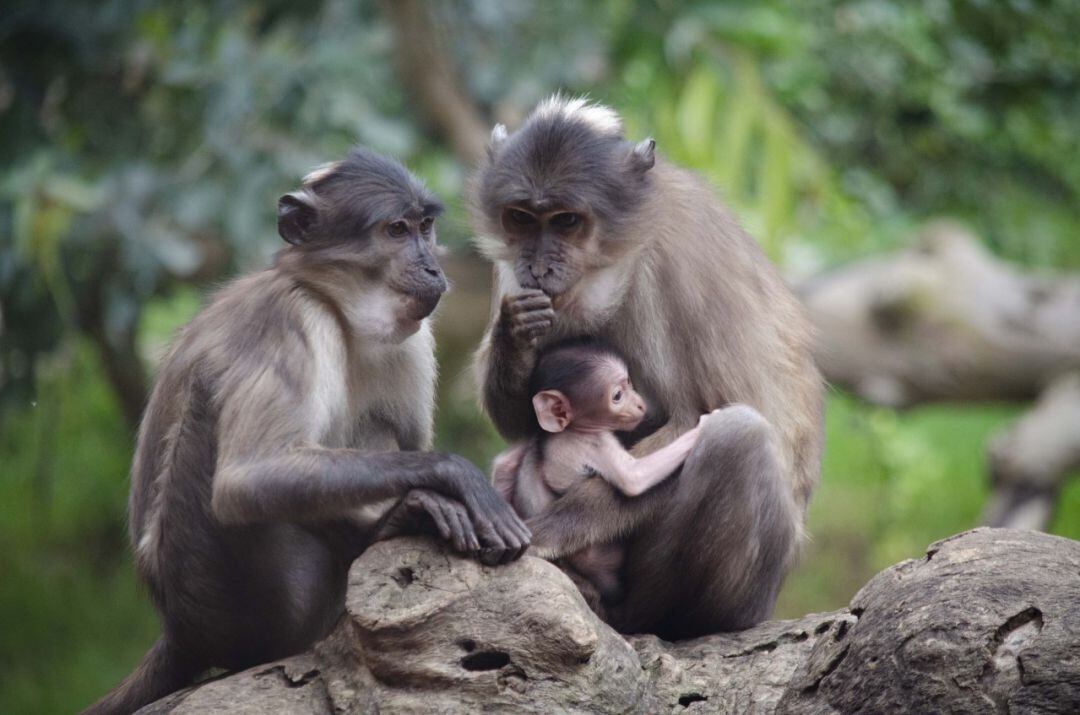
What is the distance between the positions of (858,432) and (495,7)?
17.6ft

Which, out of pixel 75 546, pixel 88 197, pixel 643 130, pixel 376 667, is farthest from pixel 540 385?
pixel 75 546

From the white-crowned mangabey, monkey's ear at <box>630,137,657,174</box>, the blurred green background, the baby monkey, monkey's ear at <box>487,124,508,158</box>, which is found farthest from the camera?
the blurred green background

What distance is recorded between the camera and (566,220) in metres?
5.09

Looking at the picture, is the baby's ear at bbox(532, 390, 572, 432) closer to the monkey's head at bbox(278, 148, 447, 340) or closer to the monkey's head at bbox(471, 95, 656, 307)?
the monkey's head at bbox(471, 95, 656, 307)

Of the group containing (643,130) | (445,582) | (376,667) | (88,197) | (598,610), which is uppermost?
(643,130)

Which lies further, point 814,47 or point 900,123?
point 900,123

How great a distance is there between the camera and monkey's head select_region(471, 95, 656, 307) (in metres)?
5.03

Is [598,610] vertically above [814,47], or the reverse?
[814,47]

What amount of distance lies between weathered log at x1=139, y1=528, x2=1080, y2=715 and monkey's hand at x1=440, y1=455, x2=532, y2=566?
0.06 metres

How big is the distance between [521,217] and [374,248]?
0.55 meters

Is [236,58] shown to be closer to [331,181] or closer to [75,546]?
[331,181]

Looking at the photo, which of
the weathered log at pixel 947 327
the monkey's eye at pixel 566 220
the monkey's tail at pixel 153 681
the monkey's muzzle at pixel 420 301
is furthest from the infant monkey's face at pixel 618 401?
the weathered log at pixel 947 327

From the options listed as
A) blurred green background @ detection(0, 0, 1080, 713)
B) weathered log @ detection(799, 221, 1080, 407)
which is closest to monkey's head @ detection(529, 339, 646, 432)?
blurred green background @ detection(0, 0, 1080, 713)

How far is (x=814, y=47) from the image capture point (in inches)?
483
